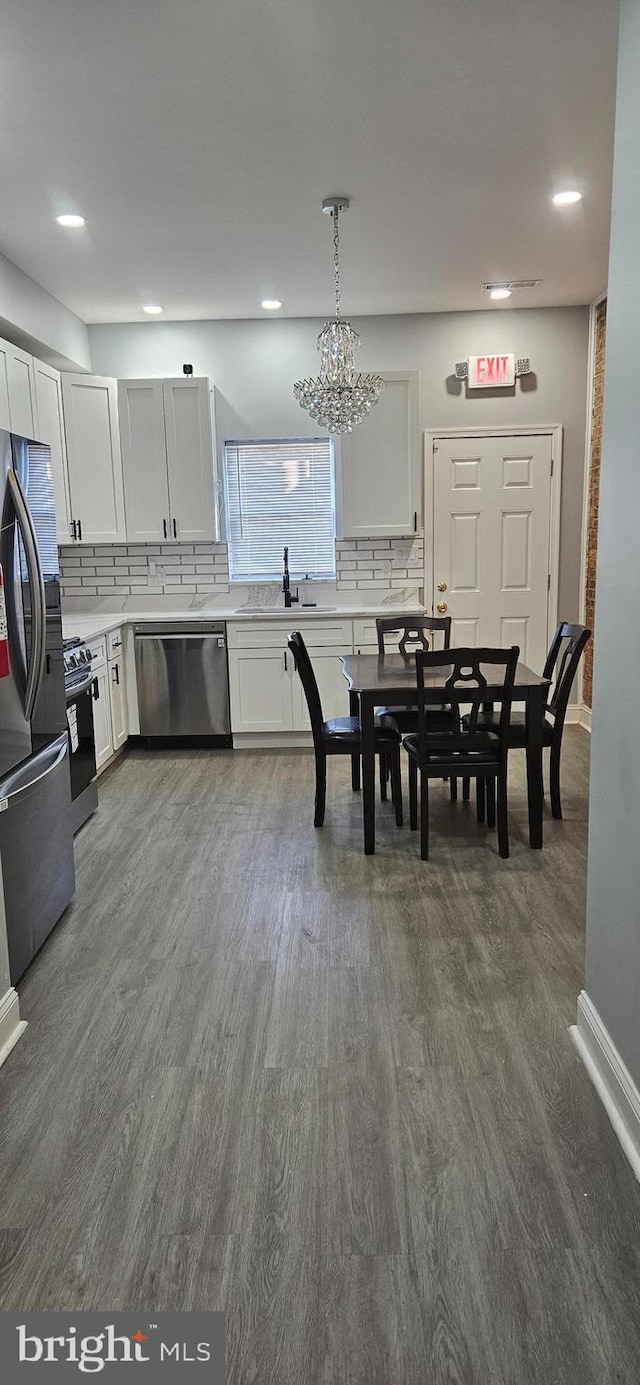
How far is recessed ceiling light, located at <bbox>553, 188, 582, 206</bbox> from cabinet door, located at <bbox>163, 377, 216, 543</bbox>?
2.64 m

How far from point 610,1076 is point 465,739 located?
5.75 feet

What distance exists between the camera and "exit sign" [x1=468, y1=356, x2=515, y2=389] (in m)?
6.05

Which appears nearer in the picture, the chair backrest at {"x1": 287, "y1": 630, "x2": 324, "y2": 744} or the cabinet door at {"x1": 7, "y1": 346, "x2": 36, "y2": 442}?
the chair backrest at {"x1": 287, "y1": 630, "x2": 324, "y2": 744}

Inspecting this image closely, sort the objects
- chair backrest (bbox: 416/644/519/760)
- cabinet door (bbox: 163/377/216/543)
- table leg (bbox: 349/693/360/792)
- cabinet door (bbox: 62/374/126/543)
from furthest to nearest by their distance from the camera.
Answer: cabinet door (bbox: 163/377/216/543)
cabinet door (bbox: 62/374/126/543)
table leg (bbox: 349/693/360/792)
chair backrest (bbox: 416/644/519/760)

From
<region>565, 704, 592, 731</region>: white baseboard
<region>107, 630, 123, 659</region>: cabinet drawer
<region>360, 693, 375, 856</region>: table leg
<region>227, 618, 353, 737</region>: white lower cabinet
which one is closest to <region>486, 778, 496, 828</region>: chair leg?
<region>360, 693, 375, 856</region>: table leg

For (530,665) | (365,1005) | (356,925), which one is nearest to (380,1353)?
(365,1005)

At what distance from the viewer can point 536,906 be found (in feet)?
10.9

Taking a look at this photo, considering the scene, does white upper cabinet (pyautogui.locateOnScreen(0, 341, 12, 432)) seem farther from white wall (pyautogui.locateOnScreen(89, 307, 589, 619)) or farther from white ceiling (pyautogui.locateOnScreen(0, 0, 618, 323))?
white wall (pyautogui.locateOnScreen(89, 307, 589, 619))

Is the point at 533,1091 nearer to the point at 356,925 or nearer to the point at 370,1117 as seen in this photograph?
the point at 370,1117

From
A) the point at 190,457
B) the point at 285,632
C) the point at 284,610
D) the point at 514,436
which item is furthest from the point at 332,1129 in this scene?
the point at 514,436

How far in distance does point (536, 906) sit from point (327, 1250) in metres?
1.79

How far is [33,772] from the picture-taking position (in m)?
2.96

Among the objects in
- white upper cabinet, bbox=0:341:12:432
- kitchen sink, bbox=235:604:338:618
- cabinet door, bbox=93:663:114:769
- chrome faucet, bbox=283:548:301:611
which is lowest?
cabinet door, bbox=93:663:114:769

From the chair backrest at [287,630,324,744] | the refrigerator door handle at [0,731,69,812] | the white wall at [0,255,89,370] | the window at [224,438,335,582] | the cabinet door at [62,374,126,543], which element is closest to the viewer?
the refrigerator door handle at [0,731,69,812]
